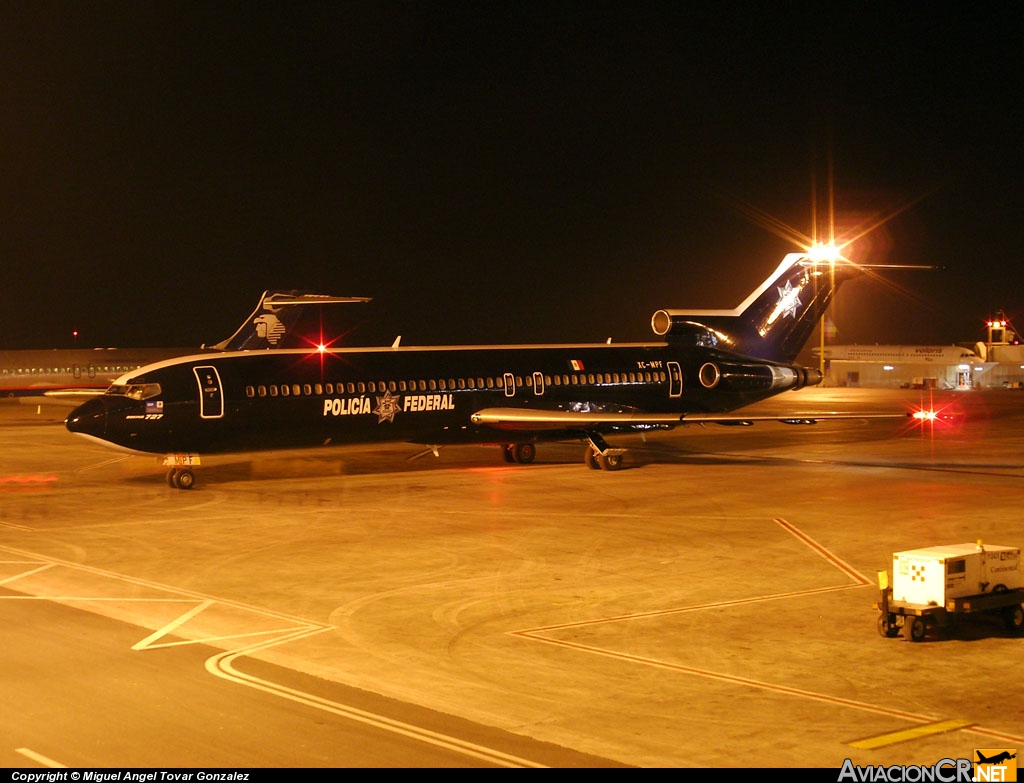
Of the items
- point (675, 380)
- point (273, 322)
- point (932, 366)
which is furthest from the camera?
point (932, 366)

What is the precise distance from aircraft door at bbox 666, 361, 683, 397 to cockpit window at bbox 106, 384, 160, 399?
16215 mm

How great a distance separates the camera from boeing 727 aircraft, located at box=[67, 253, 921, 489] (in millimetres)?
28109

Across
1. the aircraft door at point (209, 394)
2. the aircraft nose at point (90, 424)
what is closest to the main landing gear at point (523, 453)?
the aircraft door at point (209, 394)

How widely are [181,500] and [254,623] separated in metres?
12.9

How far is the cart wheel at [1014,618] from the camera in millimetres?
13688

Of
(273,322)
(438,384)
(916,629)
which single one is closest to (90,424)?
(438,384)

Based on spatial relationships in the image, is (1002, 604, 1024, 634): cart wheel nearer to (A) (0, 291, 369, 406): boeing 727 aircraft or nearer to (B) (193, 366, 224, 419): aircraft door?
(B) (193, 366, 224, 419): aircraft door

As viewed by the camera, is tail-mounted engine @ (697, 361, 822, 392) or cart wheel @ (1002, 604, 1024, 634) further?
tail-mounted engine @ (697, 361, 822, 392)

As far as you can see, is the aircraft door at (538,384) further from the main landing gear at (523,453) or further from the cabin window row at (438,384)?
the main landing gear at (523,453)

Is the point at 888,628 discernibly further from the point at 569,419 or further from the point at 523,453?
the point at 523,453

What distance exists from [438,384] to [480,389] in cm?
140

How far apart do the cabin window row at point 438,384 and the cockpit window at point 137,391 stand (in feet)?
7.72

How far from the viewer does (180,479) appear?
28156mm

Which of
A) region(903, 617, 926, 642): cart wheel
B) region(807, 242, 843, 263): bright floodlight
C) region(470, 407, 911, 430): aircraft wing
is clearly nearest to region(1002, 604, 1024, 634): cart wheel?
region(903, 617, 926, 642): cart wheel
